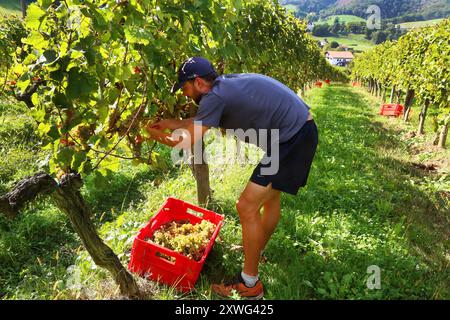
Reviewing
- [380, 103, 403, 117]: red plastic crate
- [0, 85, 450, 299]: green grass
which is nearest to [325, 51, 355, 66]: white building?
[380, 103, 403, 117]: red plastic crate

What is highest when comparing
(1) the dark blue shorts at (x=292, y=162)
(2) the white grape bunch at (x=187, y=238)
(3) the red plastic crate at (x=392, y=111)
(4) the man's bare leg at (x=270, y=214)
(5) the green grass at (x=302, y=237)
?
(1) the dark blue shorts at (x=292, y=162)

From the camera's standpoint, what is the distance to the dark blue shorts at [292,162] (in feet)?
9.12

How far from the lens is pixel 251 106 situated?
Result: 2641 mm

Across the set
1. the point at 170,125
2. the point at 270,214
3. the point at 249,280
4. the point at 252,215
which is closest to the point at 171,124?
the point at 170,125

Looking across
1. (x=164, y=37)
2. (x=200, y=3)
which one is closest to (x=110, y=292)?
(x=164, y=37)

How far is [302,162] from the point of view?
A: 2828 mm

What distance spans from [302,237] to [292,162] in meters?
1.24

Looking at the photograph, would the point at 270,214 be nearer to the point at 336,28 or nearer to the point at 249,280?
the point at 249,280

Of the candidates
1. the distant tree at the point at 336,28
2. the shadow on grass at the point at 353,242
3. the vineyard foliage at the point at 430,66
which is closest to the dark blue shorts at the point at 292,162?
the shadow on grass at the point at 353,242

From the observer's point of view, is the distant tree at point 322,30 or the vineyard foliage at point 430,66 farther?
the distant tree at point 322,30

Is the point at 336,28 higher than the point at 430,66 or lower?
lower

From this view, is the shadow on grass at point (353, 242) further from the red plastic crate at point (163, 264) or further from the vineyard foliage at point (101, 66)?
the vineyard foliage at point (101, 66)
